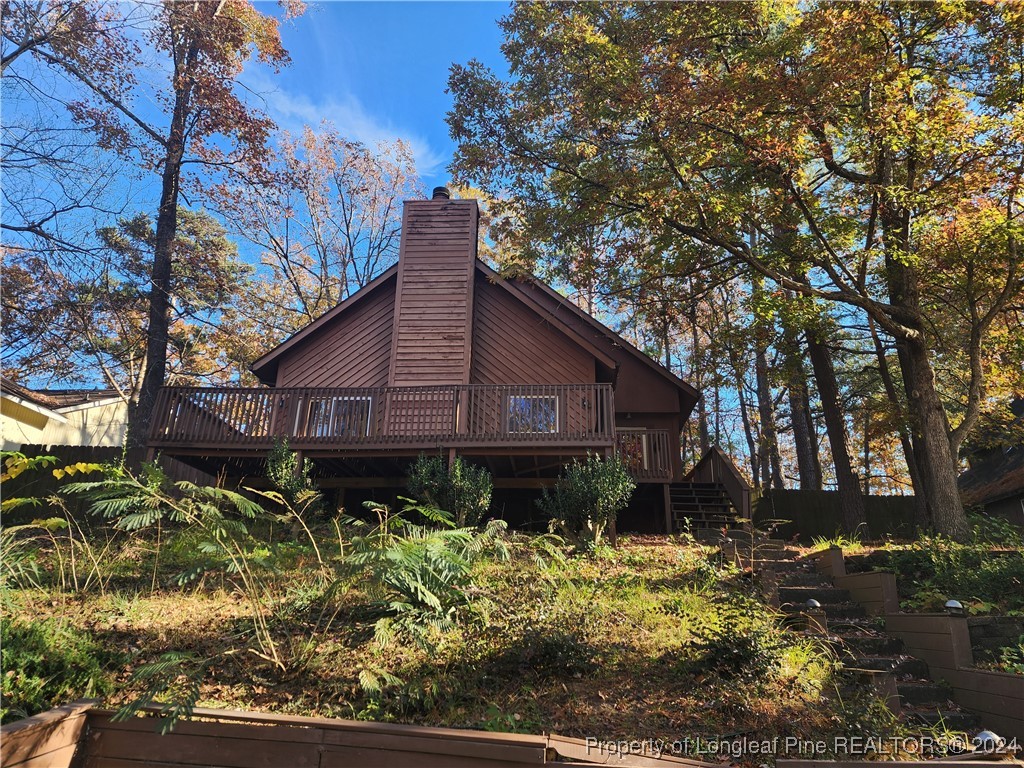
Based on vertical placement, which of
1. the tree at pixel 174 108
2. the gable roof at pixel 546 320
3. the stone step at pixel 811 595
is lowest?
the stone step at pixel 811 595

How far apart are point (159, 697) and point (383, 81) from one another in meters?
15.2

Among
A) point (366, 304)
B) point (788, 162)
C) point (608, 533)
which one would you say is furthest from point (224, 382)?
point (788, 162)

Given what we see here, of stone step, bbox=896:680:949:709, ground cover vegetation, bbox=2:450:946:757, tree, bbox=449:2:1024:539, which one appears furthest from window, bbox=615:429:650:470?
stone step, bbox=896:680:949:709

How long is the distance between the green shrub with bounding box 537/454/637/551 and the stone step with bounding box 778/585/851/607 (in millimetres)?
3006

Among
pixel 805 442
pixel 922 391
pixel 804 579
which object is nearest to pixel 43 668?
pixel 804 579

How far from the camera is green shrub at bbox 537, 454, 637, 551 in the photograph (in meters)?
10.2

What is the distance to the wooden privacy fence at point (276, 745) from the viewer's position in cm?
386

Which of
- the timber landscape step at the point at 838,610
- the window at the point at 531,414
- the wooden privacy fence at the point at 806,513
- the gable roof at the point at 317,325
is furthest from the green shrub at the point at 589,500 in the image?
the wooden privacy fence at the point at 806,513

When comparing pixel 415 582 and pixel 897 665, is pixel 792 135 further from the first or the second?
pixel 415 582

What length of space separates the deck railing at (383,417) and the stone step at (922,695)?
6.23 meters

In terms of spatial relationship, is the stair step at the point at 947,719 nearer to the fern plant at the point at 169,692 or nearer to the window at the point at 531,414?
the fern plant at the point at 169,692

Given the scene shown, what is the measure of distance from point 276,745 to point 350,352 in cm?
1205

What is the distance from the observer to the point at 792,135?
1009 centimetres

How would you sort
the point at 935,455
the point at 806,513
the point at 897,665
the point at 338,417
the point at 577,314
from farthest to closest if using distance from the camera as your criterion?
the point at 806,513 → the point at 577,314 → the point at 338,417 → the point at 935,455 → the point at 897,665
